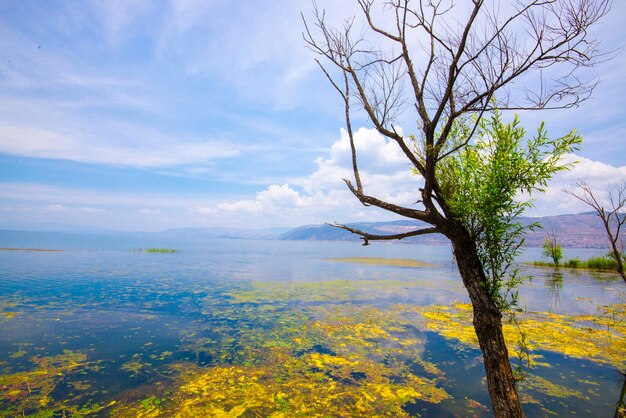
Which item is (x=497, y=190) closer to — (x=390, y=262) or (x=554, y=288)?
(x=554, y=288)

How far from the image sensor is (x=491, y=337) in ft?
19.4

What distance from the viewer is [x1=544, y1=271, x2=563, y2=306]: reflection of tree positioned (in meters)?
24.0

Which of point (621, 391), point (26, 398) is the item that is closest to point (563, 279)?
point (621, 391)

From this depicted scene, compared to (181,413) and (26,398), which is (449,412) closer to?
(181,413)

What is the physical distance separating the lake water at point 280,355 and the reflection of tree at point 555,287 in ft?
3.54

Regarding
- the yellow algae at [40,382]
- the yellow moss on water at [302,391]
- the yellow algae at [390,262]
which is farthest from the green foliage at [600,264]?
the yellow algae at [40,382]

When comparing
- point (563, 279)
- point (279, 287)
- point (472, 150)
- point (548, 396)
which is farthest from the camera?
point (563, 279)

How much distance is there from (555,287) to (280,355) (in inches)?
1198

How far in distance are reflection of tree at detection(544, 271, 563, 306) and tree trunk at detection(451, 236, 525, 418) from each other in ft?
70.6

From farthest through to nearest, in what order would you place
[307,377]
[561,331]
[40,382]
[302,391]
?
1. [561,331]
2. [307,377]
3. [40,382]
4. [302,391]

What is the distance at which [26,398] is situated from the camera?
27.2 ft

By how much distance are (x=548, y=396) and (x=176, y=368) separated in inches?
469

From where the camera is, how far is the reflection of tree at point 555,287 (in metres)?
24.0

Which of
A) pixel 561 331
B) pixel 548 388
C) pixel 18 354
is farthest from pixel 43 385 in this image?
pixel 561 331
